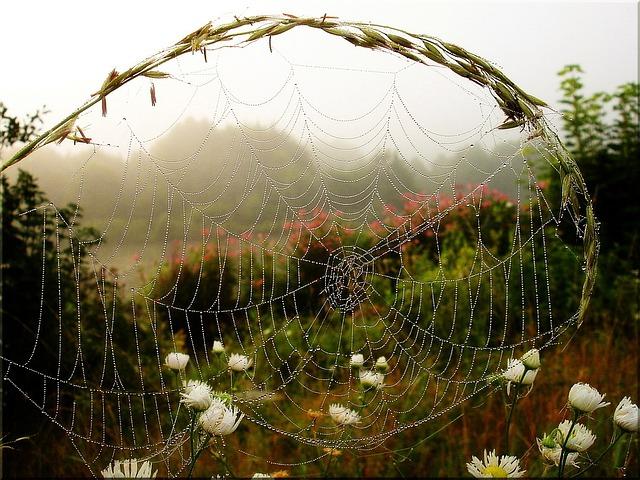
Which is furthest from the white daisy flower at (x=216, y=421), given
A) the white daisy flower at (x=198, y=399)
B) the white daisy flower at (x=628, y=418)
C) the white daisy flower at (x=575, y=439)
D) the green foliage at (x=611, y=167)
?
the green foliage at (x=611, y=167)

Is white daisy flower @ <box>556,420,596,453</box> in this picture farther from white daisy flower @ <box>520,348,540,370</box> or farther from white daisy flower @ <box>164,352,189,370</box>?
white daisy flower @ <box>164,352,189,370</box>

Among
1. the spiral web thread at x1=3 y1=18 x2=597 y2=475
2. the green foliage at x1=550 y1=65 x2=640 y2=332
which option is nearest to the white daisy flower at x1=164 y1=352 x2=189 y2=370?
the spiral web thread at x1=3 y1=18 x2=597 y2=475

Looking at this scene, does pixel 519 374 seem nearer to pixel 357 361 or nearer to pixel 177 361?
pixel 357 361

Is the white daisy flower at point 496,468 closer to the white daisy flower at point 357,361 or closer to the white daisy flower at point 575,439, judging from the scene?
the white daisy flower at point 575,439

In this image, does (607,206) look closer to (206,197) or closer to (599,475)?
(599,475)

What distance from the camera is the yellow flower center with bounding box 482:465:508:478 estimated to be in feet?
3.01

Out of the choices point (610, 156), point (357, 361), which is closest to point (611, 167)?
point (610, 156)

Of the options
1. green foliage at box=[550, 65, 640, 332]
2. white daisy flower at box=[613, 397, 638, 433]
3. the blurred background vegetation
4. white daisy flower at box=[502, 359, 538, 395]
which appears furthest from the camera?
green foliage at box=[550, 65, 640, 332]

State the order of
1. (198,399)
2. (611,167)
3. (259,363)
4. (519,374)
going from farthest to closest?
(611,167)
(259,363)
(519,374)
(198,399)

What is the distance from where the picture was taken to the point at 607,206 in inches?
227

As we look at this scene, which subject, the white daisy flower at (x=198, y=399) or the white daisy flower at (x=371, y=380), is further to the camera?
the white daisy flower at (x=371, y=380)

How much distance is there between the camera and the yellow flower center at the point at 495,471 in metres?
0.92

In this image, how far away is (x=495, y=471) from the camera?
37.1 inches

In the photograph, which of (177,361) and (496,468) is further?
(177,361)
